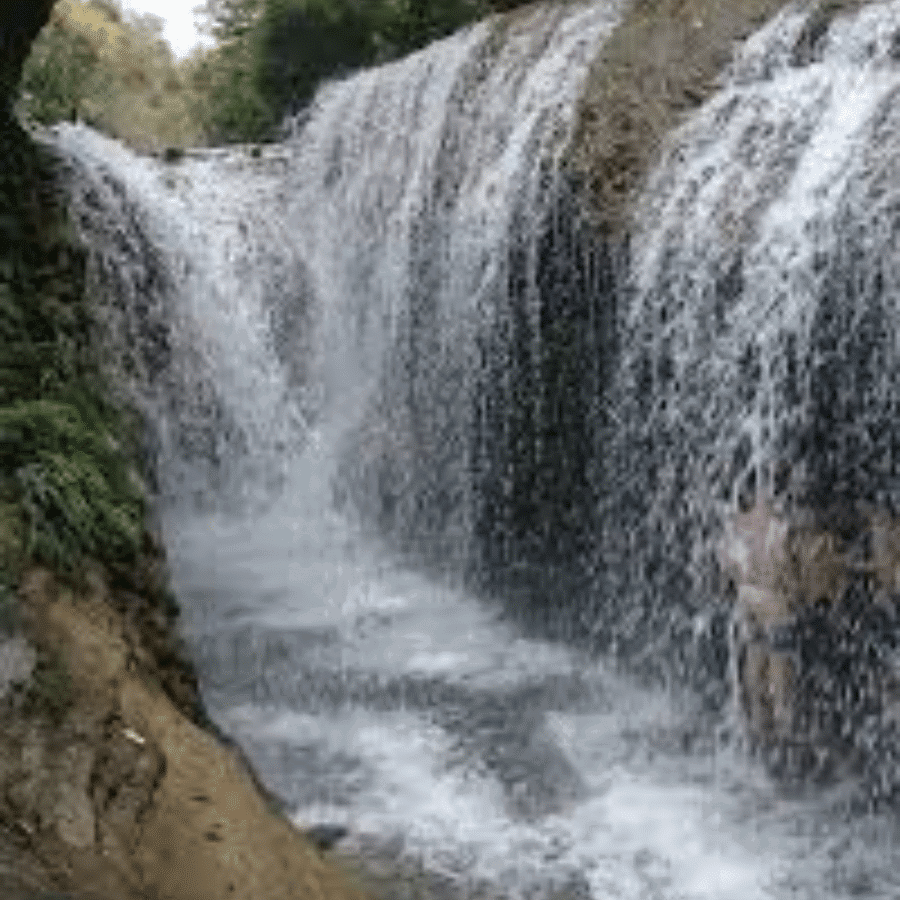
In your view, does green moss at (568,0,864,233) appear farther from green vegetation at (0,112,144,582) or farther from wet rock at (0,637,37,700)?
wet rock at (0,637,37,700)

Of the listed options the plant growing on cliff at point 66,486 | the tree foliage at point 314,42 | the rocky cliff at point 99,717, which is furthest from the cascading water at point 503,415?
the tree foliage at point 314,42

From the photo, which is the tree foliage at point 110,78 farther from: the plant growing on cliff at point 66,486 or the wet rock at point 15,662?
the wet rock at point 15,662

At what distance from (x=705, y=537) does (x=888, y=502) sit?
1.65m

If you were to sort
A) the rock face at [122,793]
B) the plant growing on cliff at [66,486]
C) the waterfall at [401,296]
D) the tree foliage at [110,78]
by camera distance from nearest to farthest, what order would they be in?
the rock face at [122,793] → the plant growing on cliff at [66,486] → the waterfall at [401,296] → the tree foliage at [110,78]

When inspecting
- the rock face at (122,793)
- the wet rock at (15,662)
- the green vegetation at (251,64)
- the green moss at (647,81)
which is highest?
the green vegetation at (251,64)

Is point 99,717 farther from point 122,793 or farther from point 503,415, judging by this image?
point 503,415

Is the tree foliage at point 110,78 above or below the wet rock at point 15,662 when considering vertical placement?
above

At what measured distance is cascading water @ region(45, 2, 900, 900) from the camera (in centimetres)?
849

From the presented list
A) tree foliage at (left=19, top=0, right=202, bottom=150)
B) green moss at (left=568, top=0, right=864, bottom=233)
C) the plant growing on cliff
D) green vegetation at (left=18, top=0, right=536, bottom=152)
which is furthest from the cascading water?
green vegetation at (left=18, top=0, right=536, bottom=152)

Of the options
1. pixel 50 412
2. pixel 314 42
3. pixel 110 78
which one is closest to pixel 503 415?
pixel 50 412

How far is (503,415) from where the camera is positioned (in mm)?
12281

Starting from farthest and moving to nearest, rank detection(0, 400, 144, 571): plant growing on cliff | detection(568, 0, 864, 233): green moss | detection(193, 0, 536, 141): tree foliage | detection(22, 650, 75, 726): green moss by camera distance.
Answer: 1. detection(193, 0, 536, 141): tree foliage
2. detection(568, 0, 864, 233): green moss
3. detection(0, 400, 144, 571): plant growing on cliff
4. detection(22, 650, 75, 726): green moss

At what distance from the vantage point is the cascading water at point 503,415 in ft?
27.9

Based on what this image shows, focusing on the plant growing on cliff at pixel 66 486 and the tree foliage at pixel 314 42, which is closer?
the plant growing on cliff at pixel 66 486
